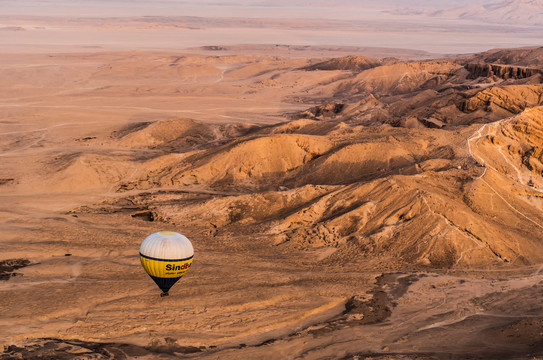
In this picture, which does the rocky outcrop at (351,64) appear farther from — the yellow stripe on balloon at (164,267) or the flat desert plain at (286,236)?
the yellow stripe on balloon at (164,267)

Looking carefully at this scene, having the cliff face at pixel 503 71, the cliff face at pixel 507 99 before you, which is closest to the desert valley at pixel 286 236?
the cliff face at pixel 507 99

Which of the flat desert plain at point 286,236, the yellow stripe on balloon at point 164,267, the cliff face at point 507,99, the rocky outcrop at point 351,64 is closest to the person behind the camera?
the flat desert plain at point 286,236

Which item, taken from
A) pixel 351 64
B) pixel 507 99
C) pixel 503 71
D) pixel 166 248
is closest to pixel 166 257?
pixel 166 248

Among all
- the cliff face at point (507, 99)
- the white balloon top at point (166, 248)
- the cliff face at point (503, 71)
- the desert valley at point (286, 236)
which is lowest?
the desert valley at point (286, 236)

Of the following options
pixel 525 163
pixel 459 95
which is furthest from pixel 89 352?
pixel 459 95

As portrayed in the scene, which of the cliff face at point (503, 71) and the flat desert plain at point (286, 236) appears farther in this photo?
the cliff face at point (503, 71)

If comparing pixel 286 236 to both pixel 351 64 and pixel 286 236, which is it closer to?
pixel 286 236

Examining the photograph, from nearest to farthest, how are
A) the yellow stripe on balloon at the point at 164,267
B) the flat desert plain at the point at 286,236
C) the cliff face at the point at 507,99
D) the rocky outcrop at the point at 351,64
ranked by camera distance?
the flat desert plain at the point at 286,236
the yellow stripe on balloon at the point at 164,267
the cliff face at the point at 507,99
the rocky outcrop at the point at 351,64

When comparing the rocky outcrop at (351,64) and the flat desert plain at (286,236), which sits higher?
the rocky outcrop at (351,64)
